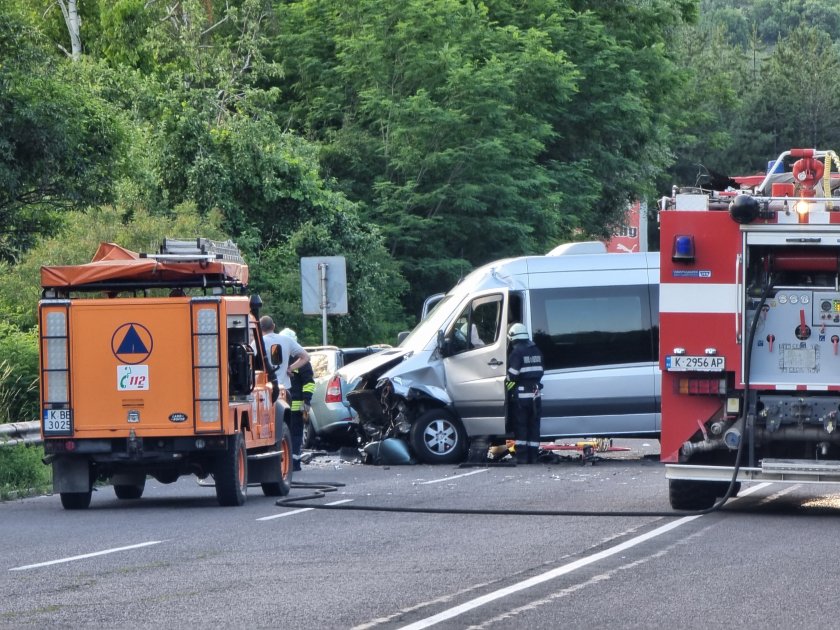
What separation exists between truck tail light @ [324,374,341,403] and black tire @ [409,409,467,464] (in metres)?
2.56

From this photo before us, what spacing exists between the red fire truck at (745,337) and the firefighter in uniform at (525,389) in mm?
6343

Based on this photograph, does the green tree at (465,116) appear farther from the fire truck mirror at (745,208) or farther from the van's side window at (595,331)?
the fire truck mirror at (745,208)

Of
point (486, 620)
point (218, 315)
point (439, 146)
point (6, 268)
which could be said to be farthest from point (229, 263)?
point (439, 146)

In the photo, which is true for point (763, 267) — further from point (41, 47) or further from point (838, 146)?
point (838, 146)

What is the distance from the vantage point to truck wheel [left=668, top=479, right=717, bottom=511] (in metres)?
13.7

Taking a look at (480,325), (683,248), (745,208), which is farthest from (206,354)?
(480,325)

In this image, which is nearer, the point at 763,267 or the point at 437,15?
the point at 763,267

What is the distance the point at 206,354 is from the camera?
595 inches

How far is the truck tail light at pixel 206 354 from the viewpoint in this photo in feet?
49.3

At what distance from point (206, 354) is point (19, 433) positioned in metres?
4.34

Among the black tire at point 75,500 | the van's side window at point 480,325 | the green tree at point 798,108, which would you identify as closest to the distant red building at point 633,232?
the green tree at point 798,108

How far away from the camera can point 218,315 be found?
49.5 feet

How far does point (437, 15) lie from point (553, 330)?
19.4 metres

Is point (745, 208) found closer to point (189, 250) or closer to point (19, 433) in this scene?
point (189, 250)
